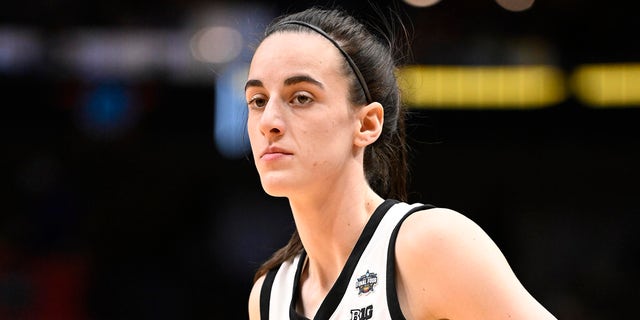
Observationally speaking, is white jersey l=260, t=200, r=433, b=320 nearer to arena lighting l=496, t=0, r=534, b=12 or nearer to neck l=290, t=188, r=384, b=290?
neck l=290, t=188, r=384, b=290

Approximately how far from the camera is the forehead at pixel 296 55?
10.4ft

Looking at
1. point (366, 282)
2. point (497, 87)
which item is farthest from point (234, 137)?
point (366, 282)

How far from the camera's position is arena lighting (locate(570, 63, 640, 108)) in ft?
33.9

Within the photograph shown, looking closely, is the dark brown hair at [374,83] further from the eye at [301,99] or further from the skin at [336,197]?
the eye at [301,99]

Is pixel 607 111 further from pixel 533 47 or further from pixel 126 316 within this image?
pixel 126 316

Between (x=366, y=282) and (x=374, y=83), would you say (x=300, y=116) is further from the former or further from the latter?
(x=366, y=282)

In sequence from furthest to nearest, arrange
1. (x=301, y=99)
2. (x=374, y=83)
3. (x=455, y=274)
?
(x=374, y=83)
(x=301, y=99)
(x=455, y=274)

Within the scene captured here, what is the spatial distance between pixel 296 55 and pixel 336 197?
0.48 m

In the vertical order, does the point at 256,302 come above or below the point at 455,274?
below

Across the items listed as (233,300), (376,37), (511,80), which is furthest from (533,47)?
(376,37)

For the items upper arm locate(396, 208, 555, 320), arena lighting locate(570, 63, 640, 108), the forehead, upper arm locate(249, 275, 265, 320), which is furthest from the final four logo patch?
arena lighting locate(570, 63, 640, 108)

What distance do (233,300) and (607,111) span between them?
4381 mm

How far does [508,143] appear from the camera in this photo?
10648mm

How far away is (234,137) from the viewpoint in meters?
10.2
